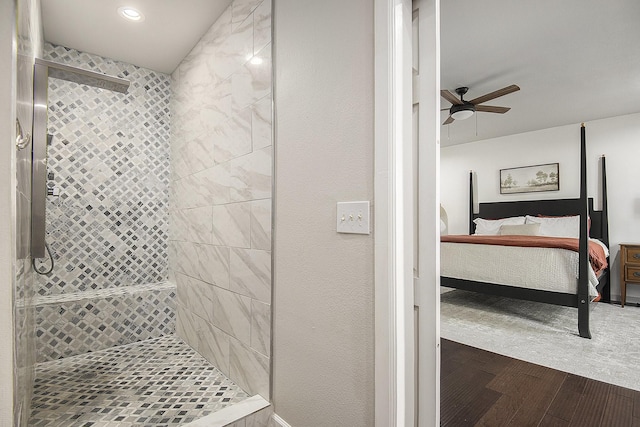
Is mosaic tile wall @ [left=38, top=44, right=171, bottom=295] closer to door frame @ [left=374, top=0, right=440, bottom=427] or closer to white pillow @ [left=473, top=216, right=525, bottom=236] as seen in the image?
door frame @ [left=374, top=0, right=440, bottom=427]

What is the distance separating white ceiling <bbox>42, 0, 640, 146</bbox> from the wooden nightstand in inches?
74.5

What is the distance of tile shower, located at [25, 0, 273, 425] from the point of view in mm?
1822

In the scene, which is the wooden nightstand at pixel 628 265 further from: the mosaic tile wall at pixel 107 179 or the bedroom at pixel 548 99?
the mosaic tile wall at pixel 107 179

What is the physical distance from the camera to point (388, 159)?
1.09m

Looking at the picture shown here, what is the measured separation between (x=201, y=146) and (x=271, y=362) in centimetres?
168

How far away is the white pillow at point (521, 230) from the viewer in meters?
4.63

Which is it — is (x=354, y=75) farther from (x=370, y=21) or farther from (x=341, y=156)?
(x=341, y=156)

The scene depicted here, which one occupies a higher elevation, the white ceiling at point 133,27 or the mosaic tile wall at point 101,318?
the white ceiling at point 133,27

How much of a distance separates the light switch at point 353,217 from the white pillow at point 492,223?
189 inches

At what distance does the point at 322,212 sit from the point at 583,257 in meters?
2.80

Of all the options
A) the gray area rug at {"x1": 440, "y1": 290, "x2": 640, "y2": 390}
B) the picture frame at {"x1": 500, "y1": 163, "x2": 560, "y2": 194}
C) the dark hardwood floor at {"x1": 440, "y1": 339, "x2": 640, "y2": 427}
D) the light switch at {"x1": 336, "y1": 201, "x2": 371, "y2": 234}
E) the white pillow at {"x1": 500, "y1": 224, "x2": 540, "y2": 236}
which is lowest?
the gray area rug at {"x1": 440, "y1": 290, "x2": 640, "y2": 390}

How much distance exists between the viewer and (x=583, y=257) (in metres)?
2.82

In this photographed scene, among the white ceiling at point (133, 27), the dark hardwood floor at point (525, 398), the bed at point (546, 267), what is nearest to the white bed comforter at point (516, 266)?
the bed at point (546, 267)

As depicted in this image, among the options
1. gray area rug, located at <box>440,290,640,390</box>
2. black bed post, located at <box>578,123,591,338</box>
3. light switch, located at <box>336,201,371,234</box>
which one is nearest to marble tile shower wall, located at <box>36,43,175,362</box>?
light switch, located at <box>336,201,371,234</box>
